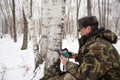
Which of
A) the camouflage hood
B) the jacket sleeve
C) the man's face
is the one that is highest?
the man's face

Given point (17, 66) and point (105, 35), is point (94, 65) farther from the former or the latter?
point (17, 66)

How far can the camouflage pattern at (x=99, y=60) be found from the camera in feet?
10.2

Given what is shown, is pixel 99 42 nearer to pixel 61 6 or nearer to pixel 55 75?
pixel 55 75

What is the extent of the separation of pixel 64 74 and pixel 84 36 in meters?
0.87

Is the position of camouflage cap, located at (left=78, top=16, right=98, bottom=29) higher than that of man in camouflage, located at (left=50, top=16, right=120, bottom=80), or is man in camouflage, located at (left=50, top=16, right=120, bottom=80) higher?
camouflage cap, located at (left=78, top=16, right=98, bottom=29)

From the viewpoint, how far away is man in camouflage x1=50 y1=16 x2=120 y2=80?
3.11 m

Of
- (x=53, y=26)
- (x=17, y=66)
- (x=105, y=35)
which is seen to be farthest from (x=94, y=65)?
(x=17, y=66)

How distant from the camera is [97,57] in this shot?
Answer: 10.2 feet

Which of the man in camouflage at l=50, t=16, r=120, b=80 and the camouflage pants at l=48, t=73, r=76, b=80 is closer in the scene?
the man in camouflage at l=50, t=16, r=120, b=80

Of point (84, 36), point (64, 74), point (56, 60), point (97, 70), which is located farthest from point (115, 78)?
point (56, 60)

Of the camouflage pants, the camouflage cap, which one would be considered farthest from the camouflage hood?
the camouflage pants

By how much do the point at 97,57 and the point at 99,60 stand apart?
0.15 ft

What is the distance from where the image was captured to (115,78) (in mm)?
3230

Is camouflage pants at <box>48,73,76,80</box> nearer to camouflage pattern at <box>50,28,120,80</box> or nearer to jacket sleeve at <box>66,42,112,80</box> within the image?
camouflage pattern at <box>50,28,120,80</box>
